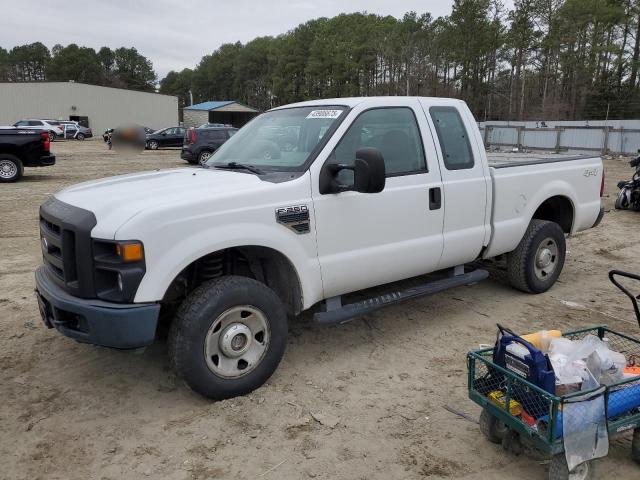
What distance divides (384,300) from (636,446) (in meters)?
1.96

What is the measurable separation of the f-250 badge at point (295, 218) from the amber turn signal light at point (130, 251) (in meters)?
0.94

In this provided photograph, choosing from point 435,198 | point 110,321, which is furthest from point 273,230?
point 435,198

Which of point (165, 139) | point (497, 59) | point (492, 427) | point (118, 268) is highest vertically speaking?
point (497, 59)

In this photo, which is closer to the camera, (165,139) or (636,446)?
(636,446)

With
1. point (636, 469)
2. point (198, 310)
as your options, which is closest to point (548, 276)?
point (636, 469)

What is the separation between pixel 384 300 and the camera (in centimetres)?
439

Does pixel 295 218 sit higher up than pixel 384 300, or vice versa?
Answer: pixel 295 218

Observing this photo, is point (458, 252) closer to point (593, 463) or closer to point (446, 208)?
point (446, 208)

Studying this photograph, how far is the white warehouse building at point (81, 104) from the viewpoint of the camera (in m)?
51.7

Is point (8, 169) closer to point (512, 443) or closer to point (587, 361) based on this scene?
point (512, 443)

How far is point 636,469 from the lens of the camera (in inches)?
119

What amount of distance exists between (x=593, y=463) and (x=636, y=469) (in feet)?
1.25

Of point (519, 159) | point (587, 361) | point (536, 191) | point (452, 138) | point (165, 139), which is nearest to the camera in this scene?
point (587, 361)

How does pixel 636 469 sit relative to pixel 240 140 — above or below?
below
